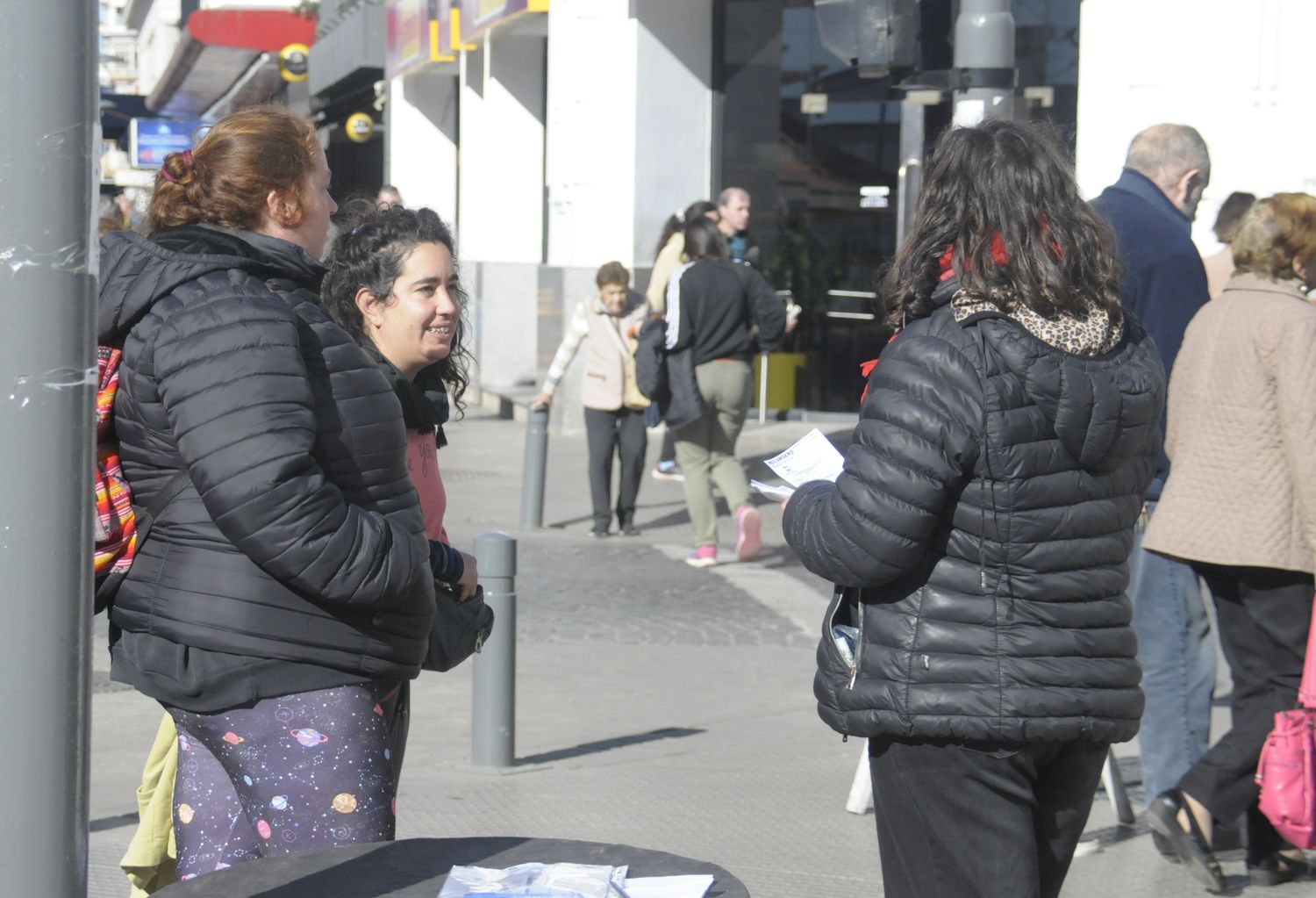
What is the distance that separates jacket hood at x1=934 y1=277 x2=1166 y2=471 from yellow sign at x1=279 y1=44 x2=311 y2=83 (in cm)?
3027

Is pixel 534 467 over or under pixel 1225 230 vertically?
under

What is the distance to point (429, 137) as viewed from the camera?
973 inches

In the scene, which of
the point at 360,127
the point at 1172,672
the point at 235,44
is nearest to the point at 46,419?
the point at 1172,672

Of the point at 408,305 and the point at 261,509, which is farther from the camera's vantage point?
the point at 408,305

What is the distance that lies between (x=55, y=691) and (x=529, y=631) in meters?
6.49

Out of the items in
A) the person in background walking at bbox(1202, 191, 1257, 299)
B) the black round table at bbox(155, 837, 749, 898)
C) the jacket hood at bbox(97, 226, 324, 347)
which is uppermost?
the person in background walking at bbox(1202, 191, 1257, 299)

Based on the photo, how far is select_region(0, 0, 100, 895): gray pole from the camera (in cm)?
176

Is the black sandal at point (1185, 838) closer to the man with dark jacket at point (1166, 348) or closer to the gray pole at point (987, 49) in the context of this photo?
the man with dark jacket at point (1166, 348)

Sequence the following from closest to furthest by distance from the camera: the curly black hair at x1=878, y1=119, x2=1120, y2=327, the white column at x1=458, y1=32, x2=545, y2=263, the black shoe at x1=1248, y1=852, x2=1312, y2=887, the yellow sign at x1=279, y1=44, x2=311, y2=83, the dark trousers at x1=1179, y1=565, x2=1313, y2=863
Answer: the curly black hair at x1=878, y1=119, x2=1120, y2=327 < the dark trousers at x1=1179, y1=565, x2=1313, y2=863 < the black shoe at x1=1248, y1=852, x2=1312, y2=887 < the white column at x1=458, y1=32, x2=545, y2=263 < the yellow sign at x1=279, y1=44, x2=311, y2=83

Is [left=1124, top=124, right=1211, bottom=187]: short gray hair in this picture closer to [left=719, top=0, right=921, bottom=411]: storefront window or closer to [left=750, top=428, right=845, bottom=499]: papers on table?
[left=750, top=428, right=845, bottom=499]: papers on table

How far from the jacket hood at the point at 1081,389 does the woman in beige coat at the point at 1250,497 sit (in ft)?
5.43

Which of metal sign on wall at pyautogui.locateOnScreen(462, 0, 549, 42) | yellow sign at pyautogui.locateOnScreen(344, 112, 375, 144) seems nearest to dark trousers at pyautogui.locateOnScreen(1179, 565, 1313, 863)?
metal sign on wall at pyautogui.locateOnScreen(462, 0, 549, 42)

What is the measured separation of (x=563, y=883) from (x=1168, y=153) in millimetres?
3820

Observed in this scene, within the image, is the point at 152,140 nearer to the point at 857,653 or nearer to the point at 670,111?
the point at 670,111
